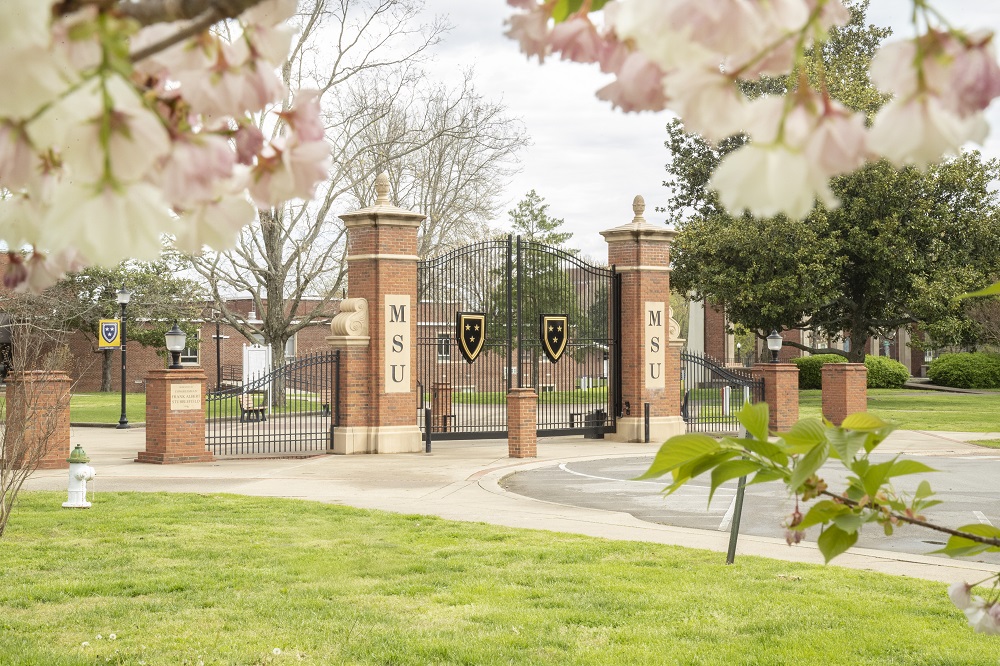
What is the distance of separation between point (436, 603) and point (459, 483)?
788cm

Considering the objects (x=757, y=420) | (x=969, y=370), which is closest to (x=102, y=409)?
(x=969, y=370)

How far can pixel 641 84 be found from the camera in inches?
31.5

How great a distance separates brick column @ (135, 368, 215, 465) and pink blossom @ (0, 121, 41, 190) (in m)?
18.2

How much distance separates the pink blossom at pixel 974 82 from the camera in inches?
27.0

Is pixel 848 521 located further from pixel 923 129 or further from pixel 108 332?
pixel 108 332

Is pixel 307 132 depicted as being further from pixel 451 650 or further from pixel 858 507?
pixel 451 650

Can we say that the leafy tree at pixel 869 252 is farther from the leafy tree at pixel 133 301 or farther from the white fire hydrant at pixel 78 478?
the white fire hydrant at pixel 78 478

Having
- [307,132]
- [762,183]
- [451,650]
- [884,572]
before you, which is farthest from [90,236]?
[884,572]

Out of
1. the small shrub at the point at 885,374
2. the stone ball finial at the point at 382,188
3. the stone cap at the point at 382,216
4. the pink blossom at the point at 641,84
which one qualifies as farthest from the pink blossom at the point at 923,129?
the small shrub at the point at 885,374

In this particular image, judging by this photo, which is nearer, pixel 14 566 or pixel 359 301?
pixel 14 566

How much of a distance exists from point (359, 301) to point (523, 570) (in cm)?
1208

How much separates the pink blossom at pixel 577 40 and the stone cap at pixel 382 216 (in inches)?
733

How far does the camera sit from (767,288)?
3550cm

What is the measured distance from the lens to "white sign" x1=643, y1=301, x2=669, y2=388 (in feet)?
72.8
